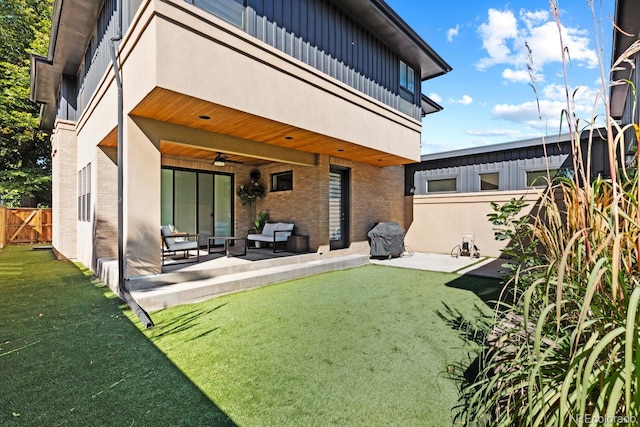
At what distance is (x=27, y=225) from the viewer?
1448 cm

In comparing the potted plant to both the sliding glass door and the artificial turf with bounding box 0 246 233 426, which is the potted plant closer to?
the sliding glass door

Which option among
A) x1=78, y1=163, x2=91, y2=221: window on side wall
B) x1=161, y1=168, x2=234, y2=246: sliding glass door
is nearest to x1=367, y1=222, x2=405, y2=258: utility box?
x1=161, y1=168, x2=234, y2=246: sliding glass door

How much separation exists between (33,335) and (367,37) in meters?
9.51

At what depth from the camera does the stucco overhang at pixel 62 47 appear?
732 cm

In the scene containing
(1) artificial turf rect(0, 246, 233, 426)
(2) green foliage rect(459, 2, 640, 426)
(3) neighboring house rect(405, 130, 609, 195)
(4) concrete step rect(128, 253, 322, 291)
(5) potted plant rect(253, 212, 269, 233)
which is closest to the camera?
(2) green foliage rect(459, 2, 640, 426)

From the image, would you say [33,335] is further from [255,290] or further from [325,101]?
[325,101]

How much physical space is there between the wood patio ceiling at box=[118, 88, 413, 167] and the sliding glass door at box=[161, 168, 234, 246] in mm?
856

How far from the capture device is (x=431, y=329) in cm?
397

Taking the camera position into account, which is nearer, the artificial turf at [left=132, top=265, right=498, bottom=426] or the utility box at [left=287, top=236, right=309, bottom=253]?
the artificial turf at [left=132, top=265, right=498, bottom=426]

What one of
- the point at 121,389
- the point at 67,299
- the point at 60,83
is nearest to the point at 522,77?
the point at 121,389

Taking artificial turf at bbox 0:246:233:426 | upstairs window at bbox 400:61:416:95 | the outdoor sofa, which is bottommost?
artificial turf at bbox 0:246:233:426

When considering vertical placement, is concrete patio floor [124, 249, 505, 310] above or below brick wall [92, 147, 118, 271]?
below

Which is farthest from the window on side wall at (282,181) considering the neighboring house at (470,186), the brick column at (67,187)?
the brick column at (67,187)

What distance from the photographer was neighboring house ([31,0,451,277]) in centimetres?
498
